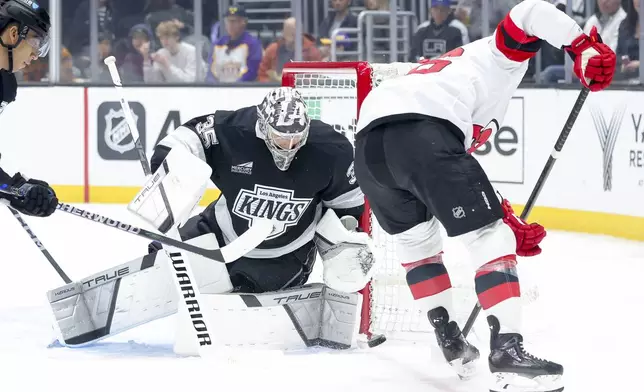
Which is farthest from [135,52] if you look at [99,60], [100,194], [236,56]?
[100,194]

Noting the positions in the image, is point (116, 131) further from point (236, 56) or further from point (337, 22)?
point (337, 22)

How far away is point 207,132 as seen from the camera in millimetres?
3338

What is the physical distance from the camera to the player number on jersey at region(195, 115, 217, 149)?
3.33 metres

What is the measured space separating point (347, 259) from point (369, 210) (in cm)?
28

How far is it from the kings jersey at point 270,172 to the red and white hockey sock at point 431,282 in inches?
24.3

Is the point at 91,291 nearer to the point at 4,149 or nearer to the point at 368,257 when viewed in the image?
the point at 368,257

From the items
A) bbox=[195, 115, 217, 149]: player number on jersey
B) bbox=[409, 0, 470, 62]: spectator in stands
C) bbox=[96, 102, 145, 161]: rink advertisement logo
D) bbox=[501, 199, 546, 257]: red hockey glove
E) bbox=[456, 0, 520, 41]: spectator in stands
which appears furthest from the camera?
bbox=[96, 102, 145, 161]: rink advertisement logo

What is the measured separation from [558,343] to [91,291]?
147cm

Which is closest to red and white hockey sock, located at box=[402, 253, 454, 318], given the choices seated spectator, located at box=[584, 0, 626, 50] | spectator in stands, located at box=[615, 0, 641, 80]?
spectator in stands, located at box=[615, 0, 641, 80]

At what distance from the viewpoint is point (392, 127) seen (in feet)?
8.72

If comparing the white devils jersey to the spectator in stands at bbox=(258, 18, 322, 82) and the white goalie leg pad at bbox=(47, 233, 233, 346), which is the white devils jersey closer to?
the white goalie leg pad at bbox=(47, 233, 233, 346)

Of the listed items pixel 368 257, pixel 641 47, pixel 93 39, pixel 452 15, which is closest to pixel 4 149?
pixel 93 39

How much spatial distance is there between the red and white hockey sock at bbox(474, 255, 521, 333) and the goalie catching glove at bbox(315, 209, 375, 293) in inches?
35.1

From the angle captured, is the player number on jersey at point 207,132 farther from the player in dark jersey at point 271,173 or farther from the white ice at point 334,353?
the white ice at point 334,353
